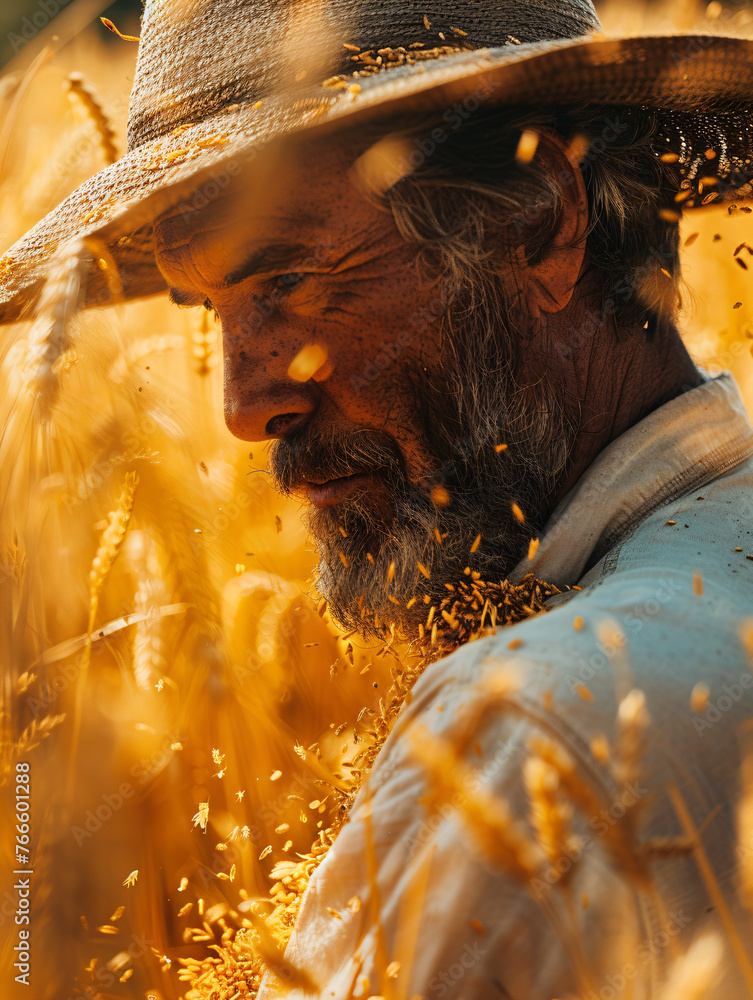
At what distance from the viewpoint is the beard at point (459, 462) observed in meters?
1.16

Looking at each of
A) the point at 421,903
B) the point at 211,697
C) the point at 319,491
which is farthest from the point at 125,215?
the point at 211,697

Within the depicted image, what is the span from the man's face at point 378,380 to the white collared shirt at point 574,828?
454mm

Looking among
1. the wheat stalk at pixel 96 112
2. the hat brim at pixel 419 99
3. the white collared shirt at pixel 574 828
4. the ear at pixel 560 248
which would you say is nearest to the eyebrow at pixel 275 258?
the hat brim at pixel 419 99

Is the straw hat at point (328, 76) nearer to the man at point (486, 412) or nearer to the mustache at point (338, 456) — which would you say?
the man at point (486, 412)

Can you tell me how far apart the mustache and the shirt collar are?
30 cm

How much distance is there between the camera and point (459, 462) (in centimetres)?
121

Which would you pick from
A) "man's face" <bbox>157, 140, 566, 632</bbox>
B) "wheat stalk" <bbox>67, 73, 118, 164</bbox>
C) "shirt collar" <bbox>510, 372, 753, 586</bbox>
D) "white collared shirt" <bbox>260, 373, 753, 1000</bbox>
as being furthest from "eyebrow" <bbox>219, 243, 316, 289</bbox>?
"wheat stalk" <bbox>67, 73, 118, 164</bbox>

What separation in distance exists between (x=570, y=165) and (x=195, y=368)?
128 cm

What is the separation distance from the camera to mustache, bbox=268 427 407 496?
3.88ft

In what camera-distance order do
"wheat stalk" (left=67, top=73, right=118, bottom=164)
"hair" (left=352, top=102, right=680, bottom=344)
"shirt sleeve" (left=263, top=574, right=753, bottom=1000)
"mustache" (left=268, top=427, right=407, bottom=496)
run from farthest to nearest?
1. "wheat stalk" (left=67, top=73, right=118, bottom=164)
2. "mustache" (left=268, top=427, right=407, bottom=496)
3. "hair" (left=352, top=102, right=680, bottom=344)
4. "shirt sleeve" (left=263, top=574, right=753, bottom=1000)

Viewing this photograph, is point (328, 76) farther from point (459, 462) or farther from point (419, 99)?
point (459, 462)

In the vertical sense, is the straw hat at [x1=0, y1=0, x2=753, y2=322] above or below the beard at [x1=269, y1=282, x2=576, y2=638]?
above

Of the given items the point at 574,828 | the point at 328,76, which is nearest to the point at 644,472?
the point at 574,828

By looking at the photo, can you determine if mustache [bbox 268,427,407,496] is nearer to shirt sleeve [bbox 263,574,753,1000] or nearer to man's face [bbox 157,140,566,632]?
man's face [bbox 157,140,566,632]
